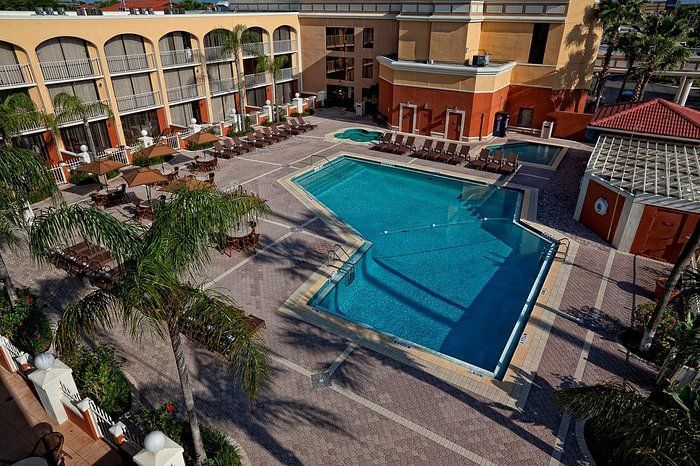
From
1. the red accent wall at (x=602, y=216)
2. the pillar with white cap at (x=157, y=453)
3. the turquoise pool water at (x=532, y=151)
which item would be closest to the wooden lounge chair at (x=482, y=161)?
the turquoise pool water at (x=532, y=151)

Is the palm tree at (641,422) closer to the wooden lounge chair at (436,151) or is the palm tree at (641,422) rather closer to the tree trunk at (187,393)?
the tree trunk at (187,393)

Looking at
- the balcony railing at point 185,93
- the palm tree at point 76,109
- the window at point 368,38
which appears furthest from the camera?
the window at point 368,38

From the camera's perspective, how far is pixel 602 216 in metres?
18.0

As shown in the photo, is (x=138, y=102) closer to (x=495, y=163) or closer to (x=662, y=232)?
(x=495, y=163)

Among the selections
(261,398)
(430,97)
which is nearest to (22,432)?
(261,398)

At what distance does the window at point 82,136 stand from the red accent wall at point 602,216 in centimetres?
2665

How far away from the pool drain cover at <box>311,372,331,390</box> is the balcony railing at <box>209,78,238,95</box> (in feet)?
88.1

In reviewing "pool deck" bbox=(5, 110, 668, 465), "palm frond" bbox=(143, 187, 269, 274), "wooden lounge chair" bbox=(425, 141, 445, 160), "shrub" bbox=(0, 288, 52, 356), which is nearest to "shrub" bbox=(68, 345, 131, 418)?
"pool deck" bbox=(5, 110, 668, 465)

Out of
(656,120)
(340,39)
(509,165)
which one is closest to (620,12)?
(656,120)

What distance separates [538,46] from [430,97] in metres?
8.54

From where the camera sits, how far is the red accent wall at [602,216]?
1722cm

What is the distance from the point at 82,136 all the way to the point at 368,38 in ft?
75.0

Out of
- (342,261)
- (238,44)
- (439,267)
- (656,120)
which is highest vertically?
(238,44)

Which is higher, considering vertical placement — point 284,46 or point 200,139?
point 284,46
